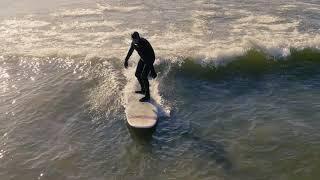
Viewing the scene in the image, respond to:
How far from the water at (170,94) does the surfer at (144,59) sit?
0.52m

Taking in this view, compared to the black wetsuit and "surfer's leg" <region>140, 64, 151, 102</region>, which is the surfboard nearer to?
"surfer's leg" <region>140, 64, 151, 102</region>

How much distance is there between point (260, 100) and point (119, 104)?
3.96 metres

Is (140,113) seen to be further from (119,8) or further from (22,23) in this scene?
(119,8)

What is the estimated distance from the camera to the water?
9.84 m

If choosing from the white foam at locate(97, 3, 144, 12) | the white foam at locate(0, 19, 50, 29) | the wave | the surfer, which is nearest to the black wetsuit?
the surfer

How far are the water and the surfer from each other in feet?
1.71

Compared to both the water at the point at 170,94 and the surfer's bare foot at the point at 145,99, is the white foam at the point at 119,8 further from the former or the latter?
the surfer's bare foot at the point at 145,99

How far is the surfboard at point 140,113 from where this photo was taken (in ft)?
36.7

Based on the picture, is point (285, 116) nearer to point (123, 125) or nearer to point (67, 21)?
point (123, 125)

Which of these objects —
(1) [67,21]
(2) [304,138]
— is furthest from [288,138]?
(1) [67,21]

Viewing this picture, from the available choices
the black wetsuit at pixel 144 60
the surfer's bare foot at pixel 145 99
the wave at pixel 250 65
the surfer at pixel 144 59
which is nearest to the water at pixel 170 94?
the wave at pixel 250 65

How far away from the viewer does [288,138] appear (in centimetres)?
1062

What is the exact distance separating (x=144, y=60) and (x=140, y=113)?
55.6 inches

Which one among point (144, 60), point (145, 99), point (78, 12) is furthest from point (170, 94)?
point (78, 12)
